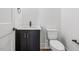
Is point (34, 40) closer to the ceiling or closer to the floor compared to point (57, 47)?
closer to the ceiling

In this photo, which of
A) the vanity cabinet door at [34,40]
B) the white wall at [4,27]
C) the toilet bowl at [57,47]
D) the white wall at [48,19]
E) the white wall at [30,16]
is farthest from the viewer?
the white wall at [48,19]

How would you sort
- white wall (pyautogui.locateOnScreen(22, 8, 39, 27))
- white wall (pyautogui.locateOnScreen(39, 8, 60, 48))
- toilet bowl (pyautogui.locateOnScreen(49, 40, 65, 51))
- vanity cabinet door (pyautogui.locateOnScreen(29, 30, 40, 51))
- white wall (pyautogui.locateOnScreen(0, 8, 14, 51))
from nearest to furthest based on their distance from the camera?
white wall (pyautogui.locateOnScreen(0, 8, 14, 51)) → toilet bowl (pyautogui.locateOnScreen(49, 40, 65, 51)) → vanity cabinet door (pyautogui.locateOnScreen(29, 30, 40, 51)) → white wall (pyautogui.locateOnScreen(22, 8, 39, 27)) → white wall (pyautogui.locateOnScreen(39, 8, 60, 48))

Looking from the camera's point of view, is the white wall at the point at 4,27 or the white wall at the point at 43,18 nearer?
the white wall at the point at 4,27

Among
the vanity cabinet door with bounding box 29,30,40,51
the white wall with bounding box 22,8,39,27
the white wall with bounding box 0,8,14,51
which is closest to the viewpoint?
the white wall with bounding box 0,8,14,51

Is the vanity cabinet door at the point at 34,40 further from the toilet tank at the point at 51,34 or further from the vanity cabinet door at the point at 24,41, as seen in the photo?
the toilet tank at the point at 51,34

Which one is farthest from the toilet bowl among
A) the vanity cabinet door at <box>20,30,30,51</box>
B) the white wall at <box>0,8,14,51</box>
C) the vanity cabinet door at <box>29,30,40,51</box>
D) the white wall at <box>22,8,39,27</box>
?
the white wall at <box>0,8,14,51</box>

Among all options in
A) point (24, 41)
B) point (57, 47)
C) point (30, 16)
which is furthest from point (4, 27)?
point (30, 16)

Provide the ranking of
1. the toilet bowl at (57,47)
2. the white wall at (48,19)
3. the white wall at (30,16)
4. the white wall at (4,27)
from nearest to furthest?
the white wall at (4,27)
the toilet bowl at (57,47)
the white wall at (30,16)
the white wall at (48,19)

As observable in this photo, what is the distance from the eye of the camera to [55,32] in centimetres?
198

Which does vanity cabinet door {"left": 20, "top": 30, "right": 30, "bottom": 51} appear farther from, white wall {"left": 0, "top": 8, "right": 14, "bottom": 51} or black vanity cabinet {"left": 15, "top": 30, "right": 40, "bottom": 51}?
white wall {"left": 0, "top": 8, "right": 14, "bottom": 51}

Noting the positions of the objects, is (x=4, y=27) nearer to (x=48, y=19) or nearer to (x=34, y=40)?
(x=34, y=40)

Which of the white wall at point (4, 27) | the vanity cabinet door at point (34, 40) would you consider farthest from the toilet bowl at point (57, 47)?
the white wall at point (4, 27)
